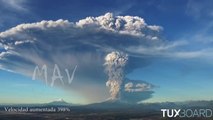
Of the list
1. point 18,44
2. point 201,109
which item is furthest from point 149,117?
point 18,44

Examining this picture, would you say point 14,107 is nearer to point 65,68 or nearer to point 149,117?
point 65,68

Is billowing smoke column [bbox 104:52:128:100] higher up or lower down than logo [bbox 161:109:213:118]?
higher up

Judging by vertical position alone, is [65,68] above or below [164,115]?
above

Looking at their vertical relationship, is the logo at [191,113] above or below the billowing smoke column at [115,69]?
below

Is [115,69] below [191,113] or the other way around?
the other way around

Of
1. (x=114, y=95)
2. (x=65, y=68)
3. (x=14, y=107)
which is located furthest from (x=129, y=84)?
(x=14, y=107)

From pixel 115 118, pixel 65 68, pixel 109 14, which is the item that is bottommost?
pixel 115 118
